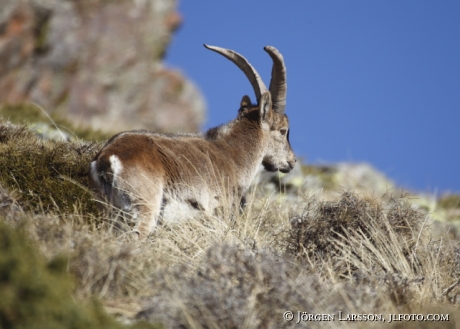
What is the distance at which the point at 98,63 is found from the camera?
27.9 metres

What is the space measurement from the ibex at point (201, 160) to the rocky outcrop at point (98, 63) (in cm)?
1489

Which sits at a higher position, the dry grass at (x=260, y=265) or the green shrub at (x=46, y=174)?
the green shrub at (x=46, y=174)

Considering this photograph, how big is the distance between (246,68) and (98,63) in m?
19.7

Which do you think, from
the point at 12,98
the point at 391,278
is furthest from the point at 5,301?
the point at 12,98

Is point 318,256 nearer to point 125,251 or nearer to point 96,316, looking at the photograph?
point 125,251

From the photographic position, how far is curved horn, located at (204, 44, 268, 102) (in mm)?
9094

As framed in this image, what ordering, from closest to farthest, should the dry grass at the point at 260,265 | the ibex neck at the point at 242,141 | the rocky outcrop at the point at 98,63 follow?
the dry grass at the point at 260,265 → the ibex neck at the point at 242,141 → the rocky outcrop at the point at 98,63

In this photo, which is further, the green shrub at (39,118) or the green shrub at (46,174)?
the green shrub at (39,118)

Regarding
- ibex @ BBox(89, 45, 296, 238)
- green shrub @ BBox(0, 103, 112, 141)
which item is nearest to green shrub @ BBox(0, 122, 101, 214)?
ibex @ BBox(89, 45, 296, 238)

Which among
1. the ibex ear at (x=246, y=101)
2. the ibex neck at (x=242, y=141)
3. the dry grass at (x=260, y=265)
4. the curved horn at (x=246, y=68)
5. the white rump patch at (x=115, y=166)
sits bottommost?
the dry grass at (x=260, y=265)

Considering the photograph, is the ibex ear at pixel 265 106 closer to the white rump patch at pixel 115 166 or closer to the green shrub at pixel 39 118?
the white rump patch at pixel 115 166

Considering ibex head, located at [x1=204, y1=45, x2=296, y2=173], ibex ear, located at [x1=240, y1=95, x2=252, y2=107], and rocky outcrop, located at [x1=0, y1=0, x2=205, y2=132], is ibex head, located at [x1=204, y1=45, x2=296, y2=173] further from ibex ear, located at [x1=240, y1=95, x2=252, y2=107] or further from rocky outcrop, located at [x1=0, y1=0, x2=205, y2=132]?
rocky outcrop, located at [x1=0, y1=0, x2=205, y2=132]

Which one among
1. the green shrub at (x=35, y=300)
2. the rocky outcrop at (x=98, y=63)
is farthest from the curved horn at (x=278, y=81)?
the rocky outcrop at (x=98, y=63)

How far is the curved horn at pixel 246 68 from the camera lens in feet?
29.8
